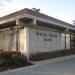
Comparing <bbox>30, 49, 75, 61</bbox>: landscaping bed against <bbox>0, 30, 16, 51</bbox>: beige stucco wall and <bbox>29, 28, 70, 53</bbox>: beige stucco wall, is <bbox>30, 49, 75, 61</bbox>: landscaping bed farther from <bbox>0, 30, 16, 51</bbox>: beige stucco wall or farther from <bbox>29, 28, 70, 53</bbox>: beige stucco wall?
<bbox>0, 30, 16, 51</bbox>: beige stucco wall

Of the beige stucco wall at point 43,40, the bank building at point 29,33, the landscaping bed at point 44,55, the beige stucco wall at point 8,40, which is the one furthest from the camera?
the beige stucco wall at point 8,40

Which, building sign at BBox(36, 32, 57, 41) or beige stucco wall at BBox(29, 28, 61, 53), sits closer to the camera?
beige stucco wall at BBox(29, 28, 61, 53)

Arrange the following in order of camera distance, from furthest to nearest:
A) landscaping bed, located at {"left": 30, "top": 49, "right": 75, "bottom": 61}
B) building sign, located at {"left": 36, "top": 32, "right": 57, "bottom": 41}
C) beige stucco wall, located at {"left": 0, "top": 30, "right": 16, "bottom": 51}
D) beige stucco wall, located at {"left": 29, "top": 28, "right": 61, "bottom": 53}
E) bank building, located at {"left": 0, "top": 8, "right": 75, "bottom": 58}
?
building sign, located at {"left": 36, "top": 32, "right": 57, "bottom": 41} → beige stucco wall, located at {"left": 0, "top": 30, "right": 16, "bottom": 51} → beige stucco wall, located at {"left": 29, "top": 28, "right": 61, "bottom": 53} → landscaping bed, located at {"left": 30, "top": 49, "right": 75, "bottom": 61} → bank building, located at {"left": 0, "top": 8, "right": 75, "bottom": 58}

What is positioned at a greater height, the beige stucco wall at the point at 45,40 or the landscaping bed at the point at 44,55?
the beige stucco wall at the point at 45,40

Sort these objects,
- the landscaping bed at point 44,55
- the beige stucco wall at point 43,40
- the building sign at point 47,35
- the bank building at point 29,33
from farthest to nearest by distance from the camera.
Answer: the building sign at point 47,35 → the beige stucco wall at point 43,40 → the landscaping bed at point 44,55 → the bank building at point 29,33

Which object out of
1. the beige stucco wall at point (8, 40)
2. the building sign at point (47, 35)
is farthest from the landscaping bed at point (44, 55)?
the beige stucco wall at point (8, 40)

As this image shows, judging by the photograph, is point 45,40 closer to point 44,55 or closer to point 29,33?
point 44,55

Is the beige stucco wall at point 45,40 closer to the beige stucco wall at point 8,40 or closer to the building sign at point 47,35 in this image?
the building sign at point 47,35

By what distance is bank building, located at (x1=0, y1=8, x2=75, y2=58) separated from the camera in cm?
1447

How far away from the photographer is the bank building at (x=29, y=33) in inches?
570

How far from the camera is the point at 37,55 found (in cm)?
1537

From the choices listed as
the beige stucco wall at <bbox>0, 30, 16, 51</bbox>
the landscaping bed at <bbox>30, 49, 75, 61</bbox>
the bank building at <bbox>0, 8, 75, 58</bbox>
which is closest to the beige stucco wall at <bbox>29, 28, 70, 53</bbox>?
the bank building at <bbox>0, 8, 75, 58</bbox>

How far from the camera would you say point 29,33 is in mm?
15391

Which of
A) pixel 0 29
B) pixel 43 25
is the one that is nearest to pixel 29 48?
pixel 43 25
